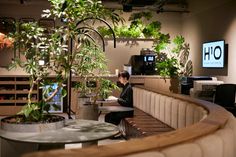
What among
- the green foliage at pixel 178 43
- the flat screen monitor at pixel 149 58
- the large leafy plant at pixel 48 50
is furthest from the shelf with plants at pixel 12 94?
the large leafy plant at pixel 48 50

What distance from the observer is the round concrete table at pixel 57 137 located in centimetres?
289

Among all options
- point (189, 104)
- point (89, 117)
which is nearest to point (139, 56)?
point (89, 117)

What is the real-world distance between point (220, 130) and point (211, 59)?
22.0 ft

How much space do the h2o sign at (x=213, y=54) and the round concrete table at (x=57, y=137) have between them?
204 inches

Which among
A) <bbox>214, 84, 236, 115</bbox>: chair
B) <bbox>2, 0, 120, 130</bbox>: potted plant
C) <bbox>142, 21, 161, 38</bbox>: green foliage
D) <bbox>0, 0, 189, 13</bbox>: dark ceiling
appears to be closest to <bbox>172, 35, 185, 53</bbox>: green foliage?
<bbox>142, 21, 161, 38</bbox>: green foliage

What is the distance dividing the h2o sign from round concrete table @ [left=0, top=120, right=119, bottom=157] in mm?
5177

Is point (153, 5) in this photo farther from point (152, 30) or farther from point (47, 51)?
point (47, 51)

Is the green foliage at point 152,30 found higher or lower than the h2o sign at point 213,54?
higher

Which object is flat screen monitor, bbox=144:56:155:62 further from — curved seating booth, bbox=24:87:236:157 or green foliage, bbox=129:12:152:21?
curved seating booth, bbox=24:87:236:157

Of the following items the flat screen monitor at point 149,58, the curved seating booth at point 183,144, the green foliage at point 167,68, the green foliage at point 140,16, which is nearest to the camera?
the curved seating booth at point 183,144

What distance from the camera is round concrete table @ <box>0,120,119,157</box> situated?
2889 millimetres

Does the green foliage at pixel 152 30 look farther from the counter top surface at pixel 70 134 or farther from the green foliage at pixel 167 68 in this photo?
the counter top surface at pixel 70 134

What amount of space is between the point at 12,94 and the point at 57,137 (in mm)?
6532

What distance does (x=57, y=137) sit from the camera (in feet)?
9.87
